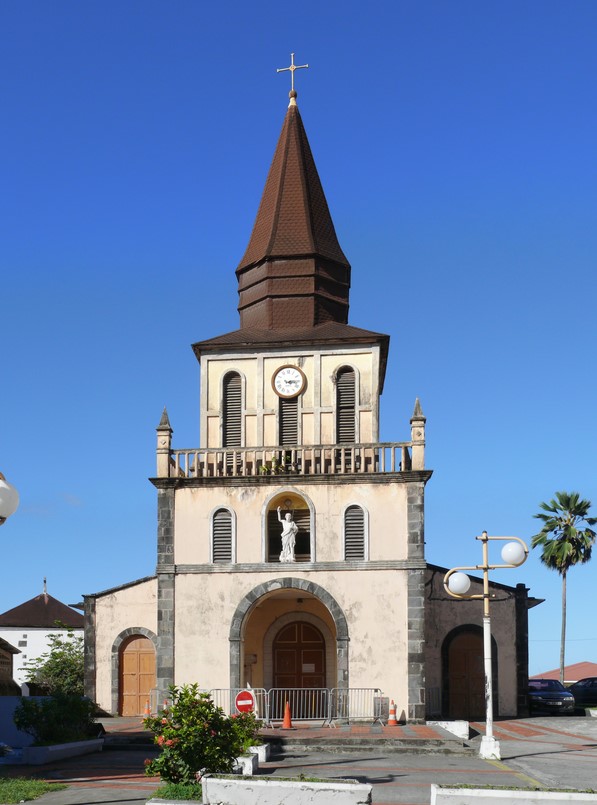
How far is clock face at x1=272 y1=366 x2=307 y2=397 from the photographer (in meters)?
34.8

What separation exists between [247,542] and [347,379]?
6.51m

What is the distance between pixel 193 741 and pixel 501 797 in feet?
17.3

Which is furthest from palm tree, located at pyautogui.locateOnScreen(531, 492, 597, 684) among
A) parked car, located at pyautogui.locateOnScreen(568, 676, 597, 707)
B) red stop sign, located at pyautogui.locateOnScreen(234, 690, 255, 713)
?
red stop sign, located at pyautogui.locateOnScreen(234, 690, 255, 713)

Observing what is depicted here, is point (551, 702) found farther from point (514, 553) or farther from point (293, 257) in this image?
point (514, 553)

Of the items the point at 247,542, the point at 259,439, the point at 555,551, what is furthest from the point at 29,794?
the point at 555,551

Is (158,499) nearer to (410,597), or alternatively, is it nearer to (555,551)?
(410,597)

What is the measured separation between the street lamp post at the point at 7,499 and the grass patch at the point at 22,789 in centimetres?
614

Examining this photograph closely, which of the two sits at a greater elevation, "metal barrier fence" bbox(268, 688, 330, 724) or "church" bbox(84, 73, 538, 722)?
"church" bbox(84, 73, 538, 722)

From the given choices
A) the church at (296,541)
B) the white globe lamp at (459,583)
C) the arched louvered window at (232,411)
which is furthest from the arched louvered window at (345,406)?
the white globe lamp at (459,583)

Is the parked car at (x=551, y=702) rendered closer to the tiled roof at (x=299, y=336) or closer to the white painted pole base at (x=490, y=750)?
the tiled roof at (x=299, y=336)

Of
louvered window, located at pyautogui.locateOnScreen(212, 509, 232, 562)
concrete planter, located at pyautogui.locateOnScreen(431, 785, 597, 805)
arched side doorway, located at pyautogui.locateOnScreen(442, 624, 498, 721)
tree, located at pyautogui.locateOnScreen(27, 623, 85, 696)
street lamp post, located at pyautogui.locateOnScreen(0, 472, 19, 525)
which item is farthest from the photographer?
tree, located at pyautogui.locateOnScreen(27, 623, 85, 696)

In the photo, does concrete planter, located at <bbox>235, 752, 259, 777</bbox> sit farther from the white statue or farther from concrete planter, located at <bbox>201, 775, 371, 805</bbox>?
the white statue

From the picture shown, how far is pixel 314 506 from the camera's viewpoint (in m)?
32.0

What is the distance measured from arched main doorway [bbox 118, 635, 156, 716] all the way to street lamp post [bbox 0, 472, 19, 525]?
23.8m
